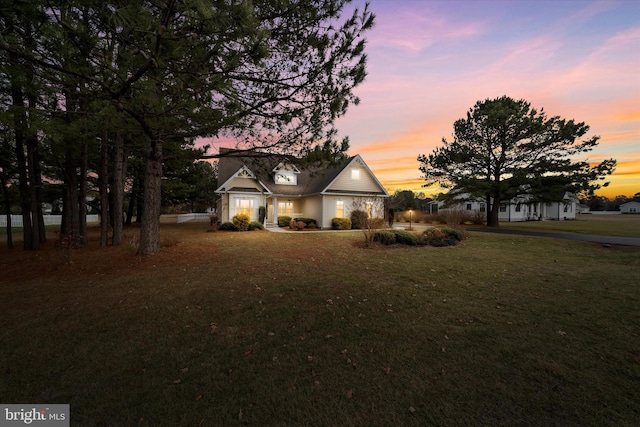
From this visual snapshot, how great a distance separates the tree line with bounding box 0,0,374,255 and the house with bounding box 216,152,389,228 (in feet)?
27.0

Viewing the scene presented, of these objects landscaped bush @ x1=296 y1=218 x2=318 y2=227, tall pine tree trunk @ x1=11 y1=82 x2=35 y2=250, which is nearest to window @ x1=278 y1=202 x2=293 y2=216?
landscaped bush @ x1=296 y1=218 x2=318 y2=227

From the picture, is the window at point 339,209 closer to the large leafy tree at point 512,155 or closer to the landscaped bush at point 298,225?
the landscaped bush at point 298,225

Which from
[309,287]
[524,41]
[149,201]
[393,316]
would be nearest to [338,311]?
[393,316]

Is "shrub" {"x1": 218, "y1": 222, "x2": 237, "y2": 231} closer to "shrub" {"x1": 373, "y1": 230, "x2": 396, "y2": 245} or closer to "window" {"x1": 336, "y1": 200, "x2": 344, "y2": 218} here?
"window" {"x1": 336, "y1": 200, "x2": 344, "y2": 218}

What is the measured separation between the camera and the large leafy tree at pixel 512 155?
1873cm

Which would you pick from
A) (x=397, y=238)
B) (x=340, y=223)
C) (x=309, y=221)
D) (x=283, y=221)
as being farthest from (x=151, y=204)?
(x=340, y=223)

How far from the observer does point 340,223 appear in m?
18.9

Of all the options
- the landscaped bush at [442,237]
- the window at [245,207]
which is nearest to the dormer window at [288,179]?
the window at [245,207]

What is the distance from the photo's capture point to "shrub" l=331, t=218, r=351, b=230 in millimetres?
18891

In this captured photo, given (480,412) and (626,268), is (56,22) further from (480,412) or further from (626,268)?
(626,268)

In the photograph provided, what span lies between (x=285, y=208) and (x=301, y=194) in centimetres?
198

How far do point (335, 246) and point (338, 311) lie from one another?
679cm

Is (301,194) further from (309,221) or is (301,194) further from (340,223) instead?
(340,223)

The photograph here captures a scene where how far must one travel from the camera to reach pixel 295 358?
3145 millimetres
